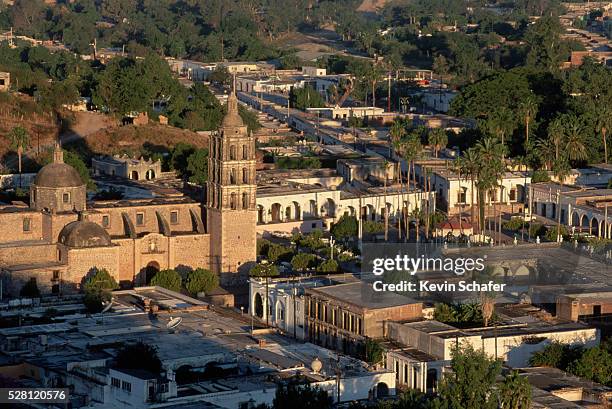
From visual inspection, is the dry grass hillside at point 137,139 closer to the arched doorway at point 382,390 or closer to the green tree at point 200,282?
the green tree at point 200,282

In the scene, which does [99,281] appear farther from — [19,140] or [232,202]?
[19,140]

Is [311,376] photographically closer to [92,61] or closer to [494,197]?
[494,197]

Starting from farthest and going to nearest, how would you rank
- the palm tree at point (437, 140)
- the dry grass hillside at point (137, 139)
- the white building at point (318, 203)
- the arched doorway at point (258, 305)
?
the dry grass hillside at point (137, 139) → the palm tree at point (437, 140) → the white building at point (318, 203) → the arched doorway at point (258, 305)

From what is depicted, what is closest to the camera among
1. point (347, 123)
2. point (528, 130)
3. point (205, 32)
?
point (528, 130)

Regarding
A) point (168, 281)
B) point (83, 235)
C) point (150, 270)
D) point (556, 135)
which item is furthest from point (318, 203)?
point (83, 235)

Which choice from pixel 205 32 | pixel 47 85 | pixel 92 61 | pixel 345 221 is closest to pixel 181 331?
pixel 345 221

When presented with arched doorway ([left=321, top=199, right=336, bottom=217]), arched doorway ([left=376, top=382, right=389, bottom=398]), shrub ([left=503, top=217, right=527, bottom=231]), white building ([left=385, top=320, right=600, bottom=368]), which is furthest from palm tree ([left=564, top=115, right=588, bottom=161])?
arched doorway ([left=376, top=382, right=389, bottom=398])

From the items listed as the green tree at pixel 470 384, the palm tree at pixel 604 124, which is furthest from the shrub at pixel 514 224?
the green tree at pixel 470 384
